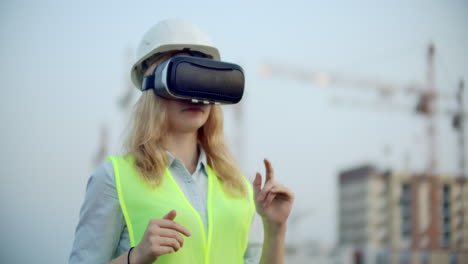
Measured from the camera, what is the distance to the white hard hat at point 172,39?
2559 mm

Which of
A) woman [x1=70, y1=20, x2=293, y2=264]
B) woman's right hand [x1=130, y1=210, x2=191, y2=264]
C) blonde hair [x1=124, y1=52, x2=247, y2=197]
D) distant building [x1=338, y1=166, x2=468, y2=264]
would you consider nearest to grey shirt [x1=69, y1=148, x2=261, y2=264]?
woman [x1=70, y1=20, x2=293, y2=264]

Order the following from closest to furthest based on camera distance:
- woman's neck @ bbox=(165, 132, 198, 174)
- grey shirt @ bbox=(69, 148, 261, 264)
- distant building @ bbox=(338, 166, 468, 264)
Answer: grey shirt @ bbox=(69, 148, 261, 264) → woman's neck @ bbox=(165, 132, 198, 174) → distant building @ bbox=(338, 166, 468, 264)

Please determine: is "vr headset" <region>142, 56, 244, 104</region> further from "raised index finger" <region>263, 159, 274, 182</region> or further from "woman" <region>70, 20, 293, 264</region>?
"raised index finger" <region>263, 159, 274, 182</region>

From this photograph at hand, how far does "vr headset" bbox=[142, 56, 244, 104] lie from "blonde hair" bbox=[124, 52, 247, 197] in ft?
0.37

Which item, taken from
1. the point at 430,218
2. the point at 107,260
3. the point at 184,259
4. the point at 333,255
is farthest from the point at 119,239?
the point at 430,218

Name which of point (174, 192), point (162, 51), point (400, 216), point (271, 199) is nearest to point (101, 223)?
point (174, 192)

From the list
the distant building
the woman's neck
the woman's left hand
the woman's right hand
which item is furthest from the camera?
the distant building

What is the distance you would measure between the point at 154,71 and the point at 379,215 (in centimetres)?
11076

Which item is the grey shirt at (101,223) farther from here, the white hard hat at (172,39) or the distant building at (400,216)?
the distant building at (400,216)

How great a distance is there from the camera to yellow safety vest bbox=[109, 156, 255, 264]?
7.48ft

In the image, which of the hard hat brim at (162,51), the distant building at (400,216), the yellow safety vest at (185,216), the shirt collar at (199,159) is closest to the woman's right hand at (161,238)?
the yellow safety vest at (185,216)

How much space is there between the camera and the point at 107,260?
88.0 inches

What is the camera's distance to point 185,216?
2.29 metres

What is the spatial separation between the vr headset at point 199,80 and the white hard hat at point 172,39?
0.16 m
